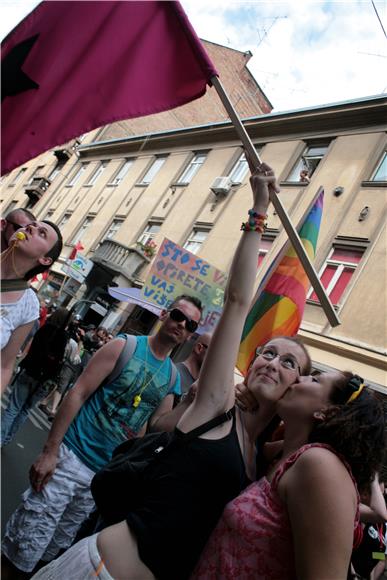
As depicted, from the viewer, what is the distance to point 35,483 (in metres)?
2.25

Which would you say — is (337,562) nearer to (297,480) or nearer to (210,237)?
(297,480)

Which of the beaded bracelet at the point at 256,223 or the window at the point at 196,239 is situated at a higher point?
the window at the point at 196,239

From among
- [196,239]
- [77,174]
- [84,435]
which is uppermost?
[77,174]

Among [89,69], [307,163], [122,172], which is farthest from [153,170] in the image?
[89,69]

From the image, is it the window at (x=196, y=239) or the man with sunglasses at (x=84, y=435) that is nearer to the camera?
the man with sunglasses at (x=84, y=435)

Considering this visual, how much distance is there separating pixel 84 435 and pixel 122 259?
1749 cm

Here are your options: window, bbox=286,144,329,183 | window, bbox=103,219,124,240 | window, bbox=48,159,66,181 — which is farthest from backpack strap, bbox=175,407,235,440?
window, bbox=48,159,66,181

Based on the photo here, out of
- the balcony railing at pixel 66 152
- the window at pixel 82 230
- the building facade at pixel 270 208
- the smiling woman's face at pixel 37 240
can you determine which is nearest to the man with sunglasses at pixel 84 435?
the smiling woman's face at pixel 37 240

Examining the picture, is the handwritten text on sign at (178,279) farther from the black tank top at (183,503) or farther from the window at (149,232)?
the window at (149,232)

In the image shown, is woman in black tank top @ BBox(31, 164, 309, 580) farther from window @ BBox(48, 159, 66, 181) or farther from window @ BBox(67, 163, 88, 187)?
window @ BBox(48, 159, 66, 181)

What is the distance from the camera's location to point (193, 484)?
1352 mm

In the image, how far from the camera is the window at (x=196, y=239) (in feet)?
56.0

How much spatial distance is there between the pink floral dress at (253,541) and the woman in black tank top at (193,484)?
0.15 ft

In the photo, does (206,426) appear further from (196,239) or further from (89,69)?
(196,239)
